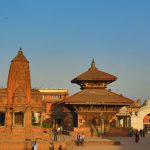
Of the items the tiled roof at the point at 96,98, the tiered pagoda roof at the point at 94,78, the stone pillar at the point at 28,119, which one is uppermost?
the tiered pagoda roof at the point at 94,78

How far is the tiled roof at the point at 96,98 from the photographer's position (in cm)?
4131

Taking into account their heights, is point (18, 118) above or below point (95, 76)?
below

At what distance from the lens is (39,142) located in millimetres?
27359

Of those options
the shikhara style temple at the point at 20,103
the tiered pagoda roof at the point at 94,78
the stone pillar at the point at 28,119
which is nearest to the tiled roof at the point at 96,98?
the tiered pagoda roof at the point at 94,78

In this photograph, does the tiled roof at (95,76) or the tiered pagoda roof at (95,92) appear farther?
the tiled roof at (95,76)

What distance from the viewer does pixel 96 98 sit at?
139 ft

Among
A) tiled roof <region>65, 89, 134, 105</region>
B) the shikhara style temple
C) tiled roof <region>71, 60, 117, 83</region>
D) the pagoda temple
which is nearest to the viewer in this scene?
the shikhara style temple

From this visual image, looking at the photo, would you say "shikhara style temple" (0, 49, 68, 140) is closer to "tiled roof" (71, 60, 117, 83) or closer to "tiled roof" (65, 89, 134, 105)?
"tiled roof" (65, 89, 134, 105)

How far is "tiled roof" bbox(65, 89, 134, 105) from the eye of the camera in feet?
136

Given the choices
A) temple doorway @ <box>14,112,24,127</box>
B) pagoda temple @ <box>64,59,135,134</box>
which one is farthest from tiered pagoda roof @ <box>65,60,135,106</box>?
temple doorway @ <box>14,112,24,127</box>

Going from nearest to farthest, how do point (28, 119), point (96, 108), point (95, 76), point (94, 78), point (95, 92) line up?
point (28, 119), point (96, 108), point (95, 92), point (94, 78), point (95, 76)

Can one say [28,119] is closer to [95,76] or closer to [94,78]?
[94,78]

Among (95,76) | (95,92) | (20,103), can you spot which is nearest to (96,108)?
(95,92)

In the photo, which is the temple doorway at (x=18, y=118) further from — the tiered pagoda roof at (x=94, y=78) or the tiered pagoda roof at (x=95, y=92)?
the tiered pagoda roof at (x=94, y=78)
